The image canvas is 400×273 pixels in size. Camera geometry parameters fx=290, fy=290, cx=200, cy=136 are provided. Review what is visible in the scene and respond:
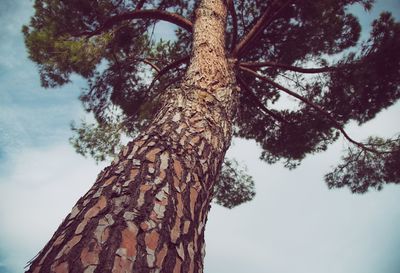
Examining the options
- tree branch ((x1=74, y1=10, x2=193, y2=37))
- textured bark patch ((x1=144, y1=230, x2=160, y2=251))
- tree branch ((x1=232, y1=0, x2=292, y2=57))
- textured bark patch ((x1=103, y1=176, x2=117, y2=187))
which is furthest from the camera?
tree branch ((x1=74, y1=10, x2=193, y2=37))

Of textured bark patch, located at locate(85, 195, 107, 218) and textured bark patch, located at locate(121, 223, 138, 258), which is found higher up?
textured bark patch, located at locate(85, 195, 107, 218)

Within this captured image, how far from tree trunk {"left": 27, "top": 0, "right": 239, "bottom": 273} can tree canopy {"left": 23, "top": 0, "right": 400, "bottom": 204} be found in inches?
91.3

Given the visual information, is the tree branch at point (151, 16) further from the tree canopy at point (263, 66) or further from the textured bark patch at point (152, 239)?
the textured bark patch at point (152, 239)

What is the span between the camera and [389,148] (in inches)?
188

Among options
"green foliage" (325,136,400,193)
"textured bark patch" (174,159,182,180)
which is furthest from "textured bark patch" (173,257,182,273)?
"green foliage" (325,136,400,193)

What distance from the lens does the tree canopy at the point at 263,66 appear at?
4145 millimetres

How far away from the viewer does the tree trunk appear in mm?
973

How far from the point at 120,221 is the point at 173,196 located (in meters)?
0.29

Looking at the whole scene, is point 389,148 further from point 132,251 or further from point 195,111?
point 132,251

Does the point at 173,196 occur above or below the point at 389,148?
below

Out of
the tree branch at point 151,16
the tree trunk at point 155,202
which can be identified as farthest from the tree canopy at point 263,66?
the tree trunk at point 155,202

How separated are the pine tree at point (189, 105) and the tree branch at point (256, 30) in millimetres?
21

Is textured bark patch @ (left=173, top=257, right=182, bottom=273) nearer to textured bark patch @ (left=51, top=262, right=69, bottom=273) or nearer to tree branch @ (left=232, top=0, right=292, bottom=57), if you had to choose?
textured bark patch @ (left=51, top=262, right=69, bottom=273)

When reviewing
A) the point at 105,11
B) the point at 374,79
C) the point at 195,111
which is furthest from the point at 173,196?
the point at 374,79
